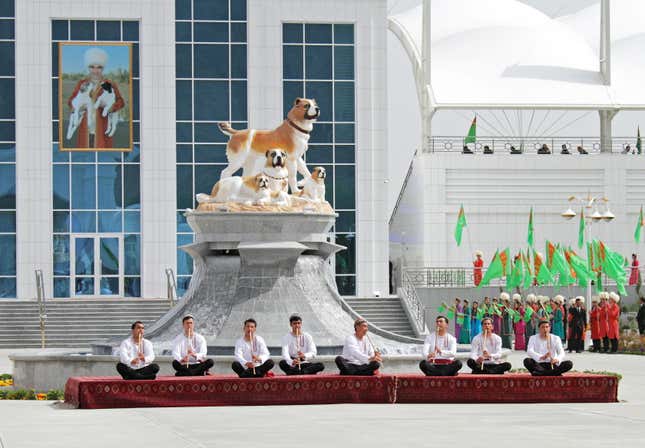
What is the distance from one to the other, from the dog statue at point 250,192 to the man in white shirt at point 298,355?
673 centimetres

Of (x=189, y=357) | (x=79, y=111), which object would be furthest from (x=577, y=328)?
(x=79, y=111)

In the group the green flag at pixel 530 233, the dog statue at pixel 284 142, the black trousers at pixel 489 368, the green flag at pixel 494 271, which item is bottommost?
the black trousers at pixel 489 368

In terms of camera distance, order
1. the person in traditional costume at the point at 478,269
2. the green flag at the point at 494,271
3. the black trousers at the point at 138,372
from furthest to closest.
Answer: the person in traditional costume at the point at 478,269 → the green flag at the point at 494,271 → the black trousers at the point at 138,372

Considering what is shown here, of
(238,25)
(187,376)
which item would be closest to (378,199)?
(238,25)

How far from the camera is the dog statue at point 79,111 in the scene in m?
60.0

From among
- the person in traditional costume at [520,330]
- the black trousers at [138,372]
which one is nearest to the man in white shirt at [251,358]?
the black trousers at [138,372]

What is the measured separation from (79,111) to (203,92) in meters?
4.94

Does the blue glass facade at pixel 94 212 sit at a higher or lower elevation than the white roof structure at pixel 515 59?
lower

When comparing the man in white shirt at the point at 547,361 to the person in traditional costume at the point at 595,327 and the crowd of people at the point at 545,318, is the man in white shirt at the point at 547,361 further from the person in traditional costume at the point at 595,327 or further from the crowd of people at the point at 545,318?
the person in traditional costume at the point at 595,327

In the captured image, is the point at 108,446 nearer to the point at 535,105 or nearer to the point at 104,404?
the point at 104,404

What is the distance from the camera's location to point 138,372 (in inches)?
867

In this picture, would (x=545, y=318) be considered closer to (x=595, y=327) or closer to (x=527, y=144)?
(x=595, y=327)

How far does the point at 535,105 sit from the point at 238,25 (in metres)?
15.2

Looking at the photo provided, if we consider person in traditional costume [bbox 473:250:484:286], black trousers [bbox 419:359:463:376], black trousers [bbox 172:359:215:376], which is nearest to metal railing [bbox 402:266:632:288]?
person in traditional costume [bbox 473:250:484:286]
